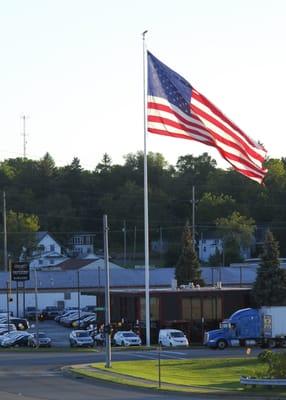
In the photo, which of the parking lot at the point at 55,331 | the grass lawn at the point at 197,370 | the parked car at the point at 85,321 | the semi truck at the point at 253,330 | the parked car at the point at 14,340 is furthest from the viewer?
the parked car at the point at 85,321

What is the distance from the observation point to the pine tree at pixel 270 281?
8262 centimetres

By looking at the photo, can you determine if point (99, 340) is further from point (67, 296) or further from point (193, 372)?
point (67, 296)

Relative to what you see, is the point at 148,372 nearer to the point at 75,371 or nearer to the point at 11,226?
the point at 75,371

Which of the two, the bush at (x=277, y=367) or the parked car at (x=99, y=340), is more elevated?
the bush at (x=277, y=367)

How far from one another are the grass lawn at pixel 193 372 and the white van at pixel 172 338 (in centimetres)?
1595

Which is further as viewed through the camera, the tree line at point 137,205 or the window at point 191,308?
the tree line at point 137,205

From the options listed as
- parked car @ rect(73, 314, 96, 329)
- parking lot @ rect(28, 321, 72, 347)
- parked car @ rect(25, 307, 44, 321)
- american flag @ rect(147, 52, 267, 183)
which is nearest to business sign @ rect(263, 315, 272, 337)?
parking lot @ rect(28, 321, 72, 347)

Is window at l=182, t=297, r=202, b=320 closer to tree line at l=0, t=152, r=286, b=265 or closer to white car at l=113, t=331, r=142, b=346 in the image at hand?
white car at l=113, t=331, r=142, b=346

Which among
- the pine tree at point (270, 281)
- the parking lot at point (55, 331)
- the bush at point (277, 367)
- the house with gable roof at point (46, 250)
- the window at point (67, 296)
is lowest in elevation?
the parking lot at point (55, 331)

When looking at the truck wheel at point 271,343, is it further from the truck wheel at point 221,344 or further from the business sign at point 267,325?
the truck wheel at point 221,344

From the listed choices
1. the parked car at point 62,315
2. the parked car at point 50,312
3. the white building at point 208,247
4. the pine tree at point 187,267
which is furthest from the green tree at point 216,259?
the pine tree at point 187,267

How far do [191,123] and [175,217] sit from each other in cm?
13722

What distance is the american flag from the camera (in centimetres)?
3672

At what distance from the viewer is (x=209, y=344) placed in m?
71.0
